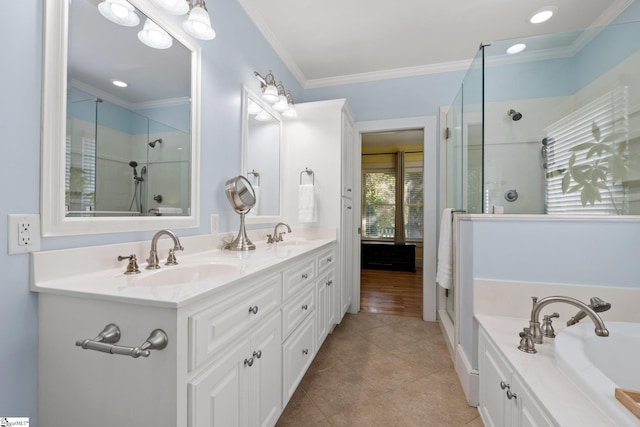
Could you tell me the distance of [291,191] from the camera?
104 inches

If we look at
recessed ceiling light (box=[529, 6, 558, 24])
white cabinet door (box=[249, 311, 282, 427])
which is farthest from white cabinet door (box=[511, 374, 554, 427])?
recessed ceiling light (box=[529, 6, 558, 24])

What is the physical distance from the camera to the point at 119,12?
3.67 ft

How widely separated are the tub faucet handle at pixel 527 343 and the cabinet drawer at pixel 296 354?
105 cm

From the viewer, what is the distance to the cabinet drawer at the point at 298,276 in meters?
1.40

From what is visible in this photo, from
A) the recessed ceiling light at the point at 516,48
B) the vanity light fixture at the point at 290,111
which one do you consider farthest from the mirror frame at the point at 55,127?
the recessed ceiling light at the point at 516,48

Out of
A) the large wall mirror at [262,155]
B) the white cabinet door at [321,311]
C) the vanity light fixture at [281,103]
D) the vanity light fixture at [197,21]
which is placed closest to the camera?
the vanity light fixture at [197,21]

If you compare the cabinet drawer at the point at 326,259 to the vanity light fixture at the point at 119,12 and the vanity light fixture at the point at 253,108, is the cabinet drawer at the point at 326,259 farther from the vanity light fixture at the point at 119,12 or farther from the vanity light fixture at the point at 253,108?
the vanity light fixture at the point at 119,12

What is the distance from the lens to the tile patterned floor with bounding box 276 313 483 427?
148 centimetres

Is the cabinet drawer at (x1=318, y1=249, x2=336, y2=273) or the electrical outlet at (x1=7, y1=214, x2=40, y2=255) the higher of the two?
the electrical outlet at (x1=7, y1=214, x2=40, y2=255)

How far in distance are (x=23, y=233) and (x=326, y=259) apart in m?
1.64

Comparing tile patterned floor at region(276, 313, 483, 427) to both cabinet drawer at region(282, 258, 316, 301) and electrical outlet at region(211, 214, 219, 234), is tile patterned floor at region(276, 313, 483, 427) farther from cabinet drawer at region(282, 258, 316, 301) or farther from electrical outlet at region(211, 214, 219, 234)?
electrical outlet at region(211, 214, 219, 234)

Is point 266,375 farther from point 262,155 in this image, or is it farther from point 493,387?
point 262,155

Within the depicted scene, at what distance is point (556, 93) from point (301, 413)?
8.69 ft

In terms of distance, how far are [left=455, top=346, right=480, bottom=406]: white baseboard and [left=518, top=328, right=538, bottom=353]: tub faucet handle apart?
0.53 meters
